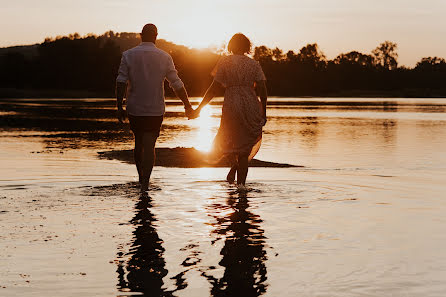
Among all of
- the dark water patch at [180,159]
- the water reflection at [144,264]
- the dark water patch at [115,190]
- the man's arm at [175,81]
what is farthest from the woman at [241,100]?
the dark water patch at [180,159]

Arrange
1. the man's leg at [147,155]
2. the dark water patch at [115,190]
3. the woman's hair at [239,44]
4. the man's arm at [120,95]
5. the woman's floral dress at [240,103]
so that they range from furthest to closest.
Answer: the woman's hair at [239,44]
the woman's floral dress at [240,103]
the man's leg at [147,155]
the man's arm at [120,95]
the dark water patch at [115,190]

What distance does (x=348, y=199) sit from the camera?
933 centimetres

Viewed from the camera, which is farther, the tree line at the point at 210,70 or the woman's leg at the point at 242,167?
the tree line at the point at 210,70

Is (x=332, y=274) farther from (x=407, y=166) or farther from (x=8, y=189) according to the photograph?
(x=407, y=166)

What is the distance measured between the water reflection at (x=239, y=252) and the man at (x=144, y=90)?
5.64 feet

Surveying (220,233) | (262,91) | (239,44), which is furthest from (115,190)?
(220,233)

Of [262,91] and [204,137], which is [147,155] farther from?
[204,137]

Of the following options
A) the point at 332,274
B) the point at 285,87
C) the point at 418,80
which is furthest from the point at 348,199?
the point at 418,80

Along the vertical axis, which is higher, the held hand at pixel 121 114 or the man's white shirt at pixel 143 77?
the man's white shirt at pixel 143 77

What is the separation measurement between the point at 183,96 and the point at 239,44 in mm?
1068

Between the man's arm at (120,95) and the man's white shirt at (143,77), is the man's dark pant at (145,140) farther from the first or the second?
the man's arm at (120,95)

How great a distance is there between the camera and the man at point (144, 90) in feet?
32.1

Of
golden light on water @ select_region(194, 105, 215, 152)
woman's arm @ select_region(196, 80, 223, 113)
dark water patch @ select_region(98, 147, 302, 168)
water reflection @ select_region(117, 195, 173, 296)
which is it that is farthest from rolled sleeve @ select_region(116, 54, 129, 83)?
dark water patch @ select_region(98, 147, 302, 168)

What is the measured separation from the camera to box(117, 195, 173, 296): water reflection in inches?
191
